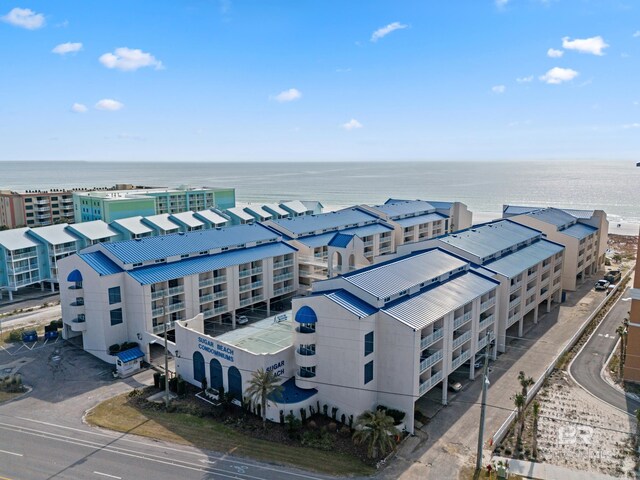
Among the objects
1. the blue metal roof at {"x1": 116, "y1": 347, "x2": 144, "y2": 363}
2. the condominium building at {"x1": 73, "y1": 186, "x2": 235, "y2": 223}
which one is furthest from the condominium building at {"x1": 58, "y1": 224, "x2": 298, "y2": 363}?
the condominium building at {"x1": 73, "y1": 186, "x2": 235, "y2": 223}

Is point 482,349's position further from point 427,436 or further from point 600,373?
point 427,436

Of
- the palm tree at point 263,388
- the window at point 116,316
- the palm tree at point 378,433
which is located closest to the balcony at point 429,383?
the palm tree at point 378,433

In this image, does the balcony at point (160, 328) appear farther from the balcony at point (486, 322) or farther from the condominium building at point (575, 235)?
the condominium building at point (575, 235)

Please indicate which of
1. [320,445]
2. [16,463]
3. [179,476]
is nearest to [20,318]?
[16,463]

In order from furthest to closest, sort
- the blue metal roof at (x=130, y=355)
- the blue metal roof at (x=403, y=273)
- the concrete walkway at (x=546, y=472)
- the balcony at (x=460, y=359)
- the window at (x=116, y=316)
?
the window at (x=116, y=316) < the blue metal roof at (x=130, y=355) < the balcony at (x=460, y=359) < the blue metal roof at (x=403, y=273) < the concrete walkway at (x=546, y=472)

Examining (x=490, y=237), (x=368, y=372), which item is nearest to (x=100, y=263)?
(x=368, y=372)
